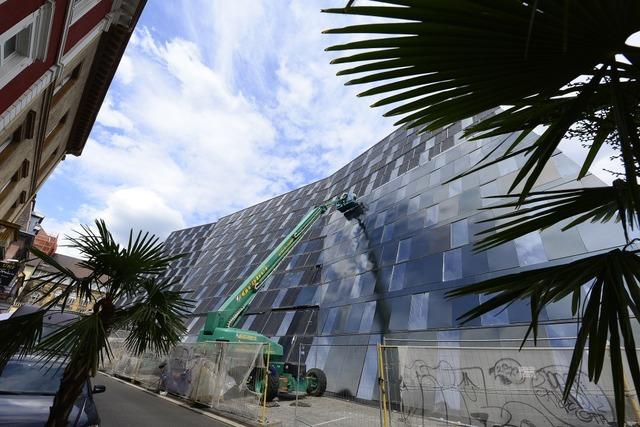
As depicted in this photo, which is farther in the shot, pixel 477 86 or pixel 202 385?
pixel 202 385

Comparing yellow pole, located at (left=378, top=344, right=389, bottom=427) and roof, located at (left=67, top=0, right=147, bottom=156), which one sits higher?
roof, located at (left=67, top=0, right=147, bottom=156)

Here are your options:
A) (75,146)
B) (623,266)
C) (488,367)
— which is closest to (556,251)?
(488,367)

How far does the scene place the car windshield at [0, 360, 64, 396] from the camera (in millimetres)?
5484

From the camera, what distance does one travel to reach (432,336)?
35.2ft

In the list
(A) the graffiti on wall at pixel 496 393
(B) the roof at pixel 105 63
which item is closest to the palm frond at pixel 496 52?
(A) the graffiti on wall at pixel 496 393

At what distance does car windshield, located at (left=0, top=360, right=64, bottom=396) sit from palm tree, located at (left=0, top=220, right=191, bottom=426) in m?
1.48

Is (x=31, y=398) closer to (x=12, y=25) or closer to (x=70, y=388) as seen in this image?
(x=70, y=388)

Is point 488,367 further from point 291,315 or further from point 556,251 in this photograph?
point 291,315

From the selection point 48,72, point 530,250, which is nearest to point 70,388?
point 48,72

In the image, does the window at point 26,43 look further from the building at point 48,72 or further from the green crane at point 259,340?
the green crane at point 259,340

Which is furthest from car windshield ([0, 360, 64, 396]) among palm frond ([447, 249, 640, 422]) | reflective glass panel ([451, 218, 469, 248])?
reflective glass panel ([451, 218, 469, 248])

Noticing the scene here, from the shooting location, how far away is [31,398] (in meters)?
5.21

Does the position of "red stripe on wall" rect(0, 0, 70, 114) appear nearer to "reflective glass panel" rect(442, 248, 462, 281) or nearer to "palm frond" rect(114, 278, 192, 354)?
"palm frond" rect(114, 278, 192, 354)

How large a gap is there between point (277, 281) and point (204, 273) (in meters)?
14.4
